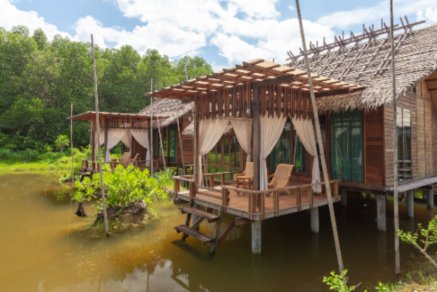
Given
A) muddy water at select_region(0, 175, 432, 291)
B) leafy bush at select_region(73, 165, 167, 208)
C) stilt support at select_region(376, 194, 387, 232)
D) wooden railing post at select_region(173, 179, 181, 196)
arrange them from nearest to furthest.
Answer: muddy water at select_region(0, 175, 432, 291) < stilt support at select_region(376, 194, 387, 232) < wooden railing post at select_region(173, 179, 181, 196) < leafy bush at select_region(73, 165, 167, 208)

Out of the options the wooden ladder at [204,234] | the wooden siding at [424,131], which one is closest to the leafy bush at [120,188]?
the wooden ladder at [204,234]

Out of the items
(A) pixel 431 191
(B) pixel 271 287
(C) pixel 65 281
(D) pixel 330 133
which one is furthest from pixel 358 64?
(C) pixel 65 281

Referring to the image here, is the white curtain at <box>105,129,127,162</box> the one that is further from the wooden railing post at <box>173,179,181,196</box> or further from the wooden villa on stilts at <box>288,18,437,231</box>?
the wooden villa on stilts at <box>288,18,437,231</box>

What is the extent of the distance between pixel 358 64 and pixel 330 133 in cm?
276

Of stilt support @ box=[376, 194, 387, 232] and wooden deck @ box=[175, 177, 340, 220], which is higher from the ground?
wooden deck @ box=[175, 177, 340, 220]

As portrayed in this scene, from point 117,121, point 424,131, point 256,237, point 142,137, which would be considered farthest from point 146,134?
point 424,131

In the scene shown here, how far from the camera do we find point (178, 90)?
717 centimetres

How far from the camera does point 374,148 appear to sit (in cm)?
773

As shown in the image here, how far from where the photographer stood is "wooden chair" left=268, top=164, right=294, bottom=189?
7.43 meters

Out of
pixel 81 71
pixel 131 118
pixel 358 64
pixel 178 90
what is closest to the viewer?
pixel 178 90

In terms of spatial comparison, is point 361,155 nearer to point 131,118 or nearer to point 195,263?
point 195,263

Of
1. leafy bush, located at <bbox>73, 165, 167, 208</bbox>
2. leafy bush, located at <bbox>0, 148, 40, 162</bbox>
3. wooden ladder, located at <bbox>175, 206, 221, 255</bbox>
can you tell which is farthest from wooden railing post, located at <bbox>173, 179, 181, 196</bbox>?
leafy bush, located at <bbox>0, 148, 40, 162</bbox>

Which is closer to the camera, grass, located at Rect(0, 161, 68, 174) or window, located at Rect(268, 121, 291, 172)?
window, located at Rect(268, 121, 291, 172)

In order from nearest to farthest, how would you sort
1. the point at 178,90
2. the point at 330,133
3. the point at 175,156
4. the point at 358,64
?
the point at 178,90
the point at 330,133
the point at 358,64
the point at 175,156
